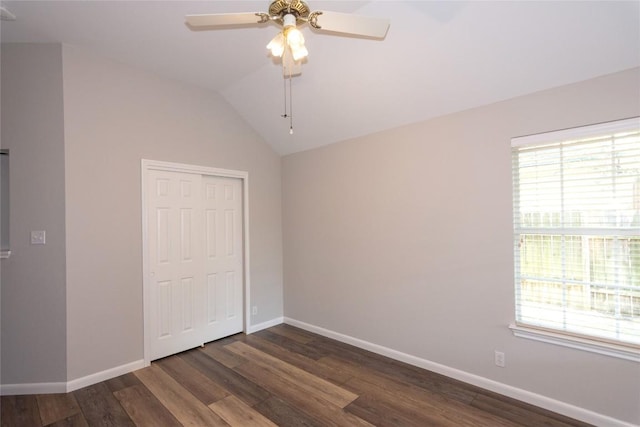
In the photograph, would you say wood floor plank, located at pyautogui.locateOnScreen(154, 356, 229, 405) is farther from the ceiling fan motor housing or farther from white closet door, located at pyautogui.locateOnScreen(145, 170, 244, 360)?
the ceiling fan motor housing

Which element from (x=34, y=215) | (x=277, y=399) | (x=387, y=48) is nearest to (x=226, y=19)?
(x=387, y=48)

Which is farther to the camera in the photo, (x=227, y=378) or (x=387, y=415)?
(x=227, y=378)

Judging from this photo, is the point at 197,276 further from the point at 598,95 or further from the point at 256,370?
the point at 598,95

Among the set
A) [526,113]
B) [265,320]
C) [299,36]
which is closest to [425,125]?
[526,113]

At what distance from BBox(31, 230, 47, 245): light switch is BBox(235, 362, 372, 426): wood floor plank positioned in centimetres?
209

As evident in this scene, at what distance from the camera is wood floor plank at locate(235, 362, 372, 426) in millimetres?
2178

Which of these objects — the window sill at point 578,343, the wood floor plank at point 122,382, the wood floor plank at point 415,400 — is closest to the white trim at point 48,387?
the wood floor plank at point 122,382

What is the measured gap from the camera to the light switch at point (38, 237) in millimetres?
2529

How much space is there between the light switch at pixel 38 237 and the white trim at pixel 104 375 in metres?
1.24

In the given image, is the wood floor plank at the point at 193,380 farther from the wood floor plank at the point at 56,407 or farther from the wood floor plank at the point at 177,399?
the wood floor plank at the point at 56,407

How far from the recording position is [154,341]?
10.2 feet

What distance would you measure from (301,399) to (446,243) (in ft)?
6.14

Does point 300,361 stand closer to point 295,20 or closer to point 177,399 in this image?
point 177,399

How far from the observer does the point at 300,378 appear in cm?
275
